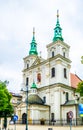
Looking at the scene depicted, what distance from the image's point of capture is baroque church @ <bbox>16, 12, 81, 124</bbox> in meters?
52.7

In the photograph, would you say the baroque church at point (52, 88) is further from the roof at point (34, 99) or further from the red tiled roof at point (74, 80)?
the red tiled roof at point (74, 80)

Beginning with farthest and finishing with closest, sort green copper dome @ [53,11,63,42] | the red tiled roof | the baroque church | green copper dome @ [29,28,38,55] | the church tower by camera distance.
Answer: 1. green copper dome @ [29,28,38,55]
2. the red tiled roof
3. green copper dome @ [53,11,63,42]
4. the church tower
5. the baroque church

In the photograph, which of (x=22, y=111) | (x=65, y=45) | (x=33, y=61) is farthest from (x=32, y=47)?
(x=22, y=111)

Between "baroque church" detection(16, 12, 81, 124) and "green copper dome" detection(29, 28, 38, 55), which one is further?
"green copper dome" detection(29, 28, 38, 55)

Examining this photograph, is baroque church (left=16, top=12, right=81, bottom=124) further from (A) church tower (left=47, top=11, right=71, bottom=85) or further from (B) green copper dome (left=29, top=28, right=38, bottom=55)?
(B) green copper dome (left=29, top=28, right=38, bottom=55)

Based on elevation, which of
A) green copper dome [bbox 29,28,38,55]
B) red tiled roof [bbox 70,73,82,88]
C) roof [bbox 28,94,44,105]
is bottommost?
roof [bbox 28,94,44,105]

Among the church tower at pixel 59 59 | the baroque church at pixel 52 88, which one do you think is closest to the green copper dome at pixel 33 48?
the baroque church at pixel 52 88

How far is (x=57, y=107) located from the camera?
2094 inches

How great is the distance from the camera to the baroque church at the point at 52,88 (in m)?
52.7

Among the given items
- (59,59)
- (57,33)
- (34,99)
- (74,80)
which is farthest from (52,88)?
(57,33)

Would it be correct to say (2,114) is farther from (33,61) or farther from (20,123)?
(33,61)

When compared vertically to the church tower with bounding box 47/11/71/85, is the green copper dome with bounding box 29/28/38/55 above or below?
above

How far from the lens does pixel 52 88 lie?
55.6 m

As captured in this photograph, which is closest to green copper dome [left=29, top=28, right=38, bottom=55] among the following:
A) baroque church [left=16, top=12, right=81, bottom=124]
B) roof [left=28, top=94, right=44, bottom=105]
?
baroque church [left=16, top=12, right=81, bottom=124]
